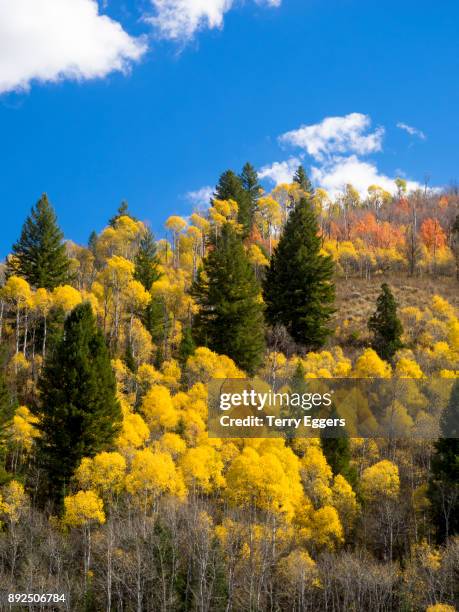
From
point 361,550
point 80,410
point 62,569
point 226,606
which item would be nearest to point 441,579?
point 361,550

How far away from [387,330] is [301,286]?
27.8ft

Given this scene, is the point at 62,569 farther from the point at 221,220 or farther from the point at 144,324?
the point at 221,220

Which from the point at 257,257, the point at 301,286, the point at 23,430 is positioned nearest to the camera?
the point at 23,430

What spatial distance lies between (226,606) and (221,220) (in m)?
47.5

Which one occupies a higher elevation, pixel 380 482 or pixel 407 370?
pixel 407 370

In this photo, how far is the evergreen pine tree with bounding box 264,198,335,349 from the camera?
1911 inches

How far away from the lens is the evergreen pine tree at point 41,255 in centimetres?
5106

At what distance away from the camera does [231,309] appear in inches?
1750

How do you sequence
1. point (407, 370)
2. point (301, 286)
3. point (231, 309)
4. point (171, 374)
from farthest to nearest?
point (301, 286), point (231, 309), point (171, 374), point (407, 370)

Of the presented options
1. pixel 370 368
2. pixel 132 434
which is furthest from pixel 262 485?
pixel 370 368

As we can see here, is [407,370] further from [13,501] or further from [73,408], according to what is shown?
[13,501]

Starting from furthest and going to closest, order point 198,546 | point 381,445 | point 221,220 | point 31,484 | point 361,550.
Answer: point 221,220 < point 381,445 < point 31,484 < point 361,550 < point 198,546

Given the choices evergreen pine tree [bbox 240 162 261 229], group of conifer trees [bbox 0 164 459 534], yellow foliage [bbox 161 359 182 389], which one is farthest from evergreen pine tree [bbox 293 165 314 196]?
yellow foliage [bbox 161 359 182 389]

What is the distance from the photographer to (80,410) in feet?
98.9
